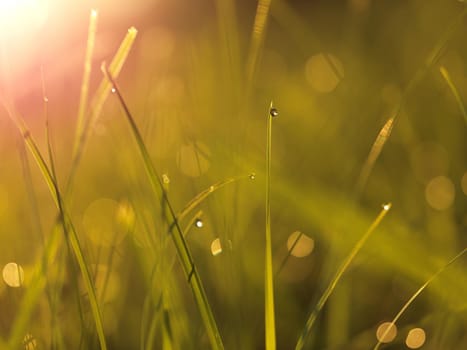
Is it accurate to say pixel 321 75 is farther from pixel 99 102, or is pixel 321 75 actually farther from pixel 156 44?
pixel 99 102

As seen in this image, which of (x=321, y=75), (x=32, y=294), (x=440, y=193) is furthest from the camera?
(x=321, y=75)

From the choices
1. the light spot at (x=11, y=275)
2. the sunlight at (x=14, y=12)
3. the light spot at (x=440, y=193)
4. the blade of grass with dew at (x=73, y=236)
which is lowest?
the blade of grass with dew at (x=73, y=236)

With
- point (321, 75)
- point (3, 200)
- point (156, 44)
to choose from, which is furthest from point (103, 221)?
point (156, 44)

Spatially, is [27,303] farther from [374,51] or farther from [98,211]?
[374,51]

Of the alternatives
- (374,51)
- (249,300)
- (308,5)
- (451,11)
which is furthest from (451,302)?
(308,5)

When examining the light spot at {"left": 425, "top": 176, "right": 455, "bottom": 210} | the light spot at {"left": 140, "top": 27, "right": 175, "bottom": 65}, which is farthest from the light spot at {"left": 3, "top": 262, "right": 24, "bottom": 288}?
the light spot at {"left": 140, "top": 27, "right": 175, "bottom": 65}

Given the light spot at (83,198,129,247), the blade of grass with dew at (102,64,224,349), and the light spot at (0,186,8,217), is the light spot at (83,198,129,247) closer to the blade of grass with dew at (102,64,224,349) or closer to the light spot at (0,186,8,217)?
the light spot at (0,186,8,217)

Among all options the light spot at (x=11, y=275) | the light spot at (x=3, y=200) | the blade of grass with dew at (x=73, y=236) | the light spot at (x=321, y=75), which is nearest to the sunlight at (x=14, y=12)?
the light spot at (x=3, y=200)

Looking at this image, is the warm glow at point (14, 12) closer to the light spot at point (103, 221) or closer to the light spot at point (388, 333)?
the light spot at point (103, 221)
